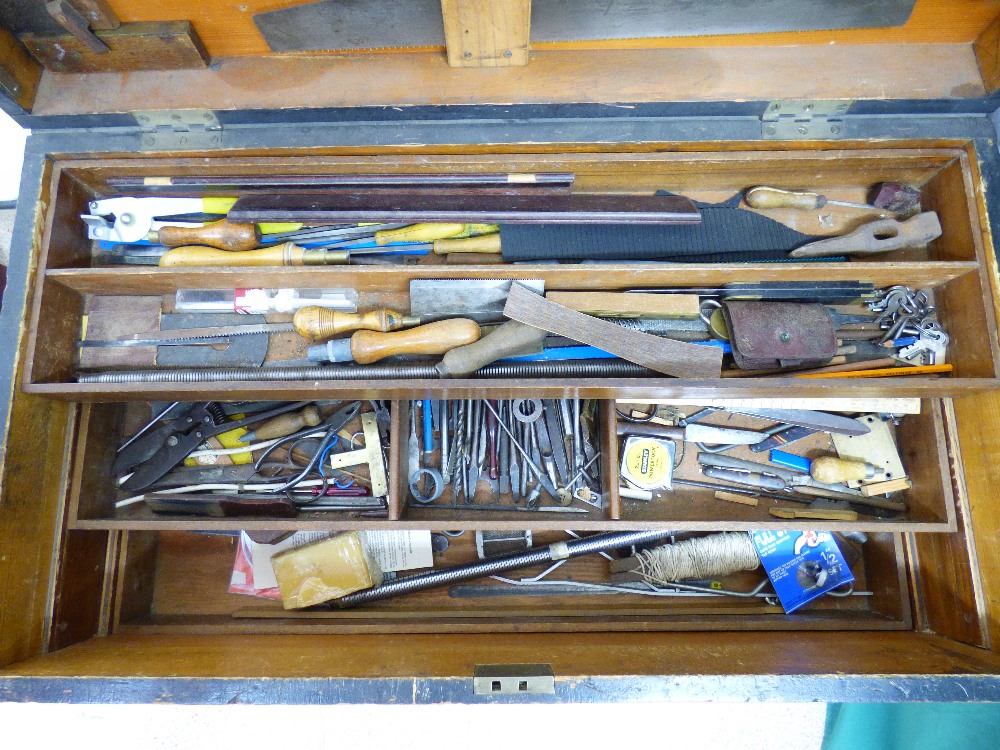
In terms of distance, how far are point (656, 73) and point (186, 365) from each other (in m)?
1.57

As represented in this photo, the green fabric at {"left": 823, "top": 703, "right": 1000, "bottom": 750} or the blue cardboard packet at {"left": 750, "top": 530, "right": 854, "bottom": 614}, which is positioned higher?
the blue cardboard packet at {"left": 750, "top": 530, "right": 854, "bottom": 614}

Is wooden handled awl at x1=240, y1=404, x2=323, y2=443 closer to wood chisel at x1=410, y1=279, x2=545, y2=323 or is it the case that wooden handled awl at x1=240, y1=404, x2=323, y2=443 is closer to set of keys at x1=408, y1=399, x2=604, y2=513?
set of keys at x1=408, y1=399, x2=604, y2=513

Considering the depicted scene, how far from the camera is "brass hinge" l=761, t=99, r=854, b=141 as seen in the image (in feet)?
5.15

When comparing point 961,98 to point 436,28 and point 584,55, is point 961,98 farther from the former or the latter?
point 436,28

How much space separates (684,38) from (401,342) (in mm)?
1117

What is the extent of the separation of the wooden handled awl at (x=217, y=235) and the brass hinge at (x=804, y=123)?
1472mm

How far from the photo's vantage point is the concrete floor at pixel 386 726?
2.28m

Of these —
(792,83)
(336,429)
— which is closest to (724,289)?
(792,83)

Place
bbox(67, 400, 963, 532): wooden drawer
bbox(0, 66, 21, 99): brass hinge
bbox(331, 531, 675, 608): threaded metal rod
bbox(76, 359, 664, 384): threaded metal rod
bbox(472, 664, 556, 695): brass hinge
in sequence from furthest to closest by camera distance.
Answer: bbox(331, 531, 675, 608): threaded metal rod < bbox(67, 400, 963, 532): wooden drawer < bbox(76, 359, 664, 384): threaded metal rod < bbox(0, 66, 21, 99): brass hinge < bbox(472, 664, 556, 695): brass hinge

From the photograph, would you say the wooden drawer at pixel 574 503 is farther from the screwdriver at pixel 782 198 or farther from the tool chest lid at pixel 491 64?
the tool chest lid at pixel 491 64

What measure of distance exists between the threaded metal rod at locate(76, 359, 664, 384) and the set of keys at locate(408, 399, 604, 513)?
0.76ft

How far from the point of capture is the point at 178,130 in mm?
1619

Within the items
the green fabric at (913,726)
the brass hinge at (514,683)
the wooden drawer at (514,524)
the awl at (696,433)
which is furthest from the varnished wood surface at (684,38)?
the green fabric at (913,726)

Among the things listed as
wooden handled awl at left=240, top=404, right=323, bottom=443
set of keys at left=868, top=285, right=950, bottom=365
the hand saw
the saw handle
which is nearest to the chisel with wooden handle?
the saw handle
